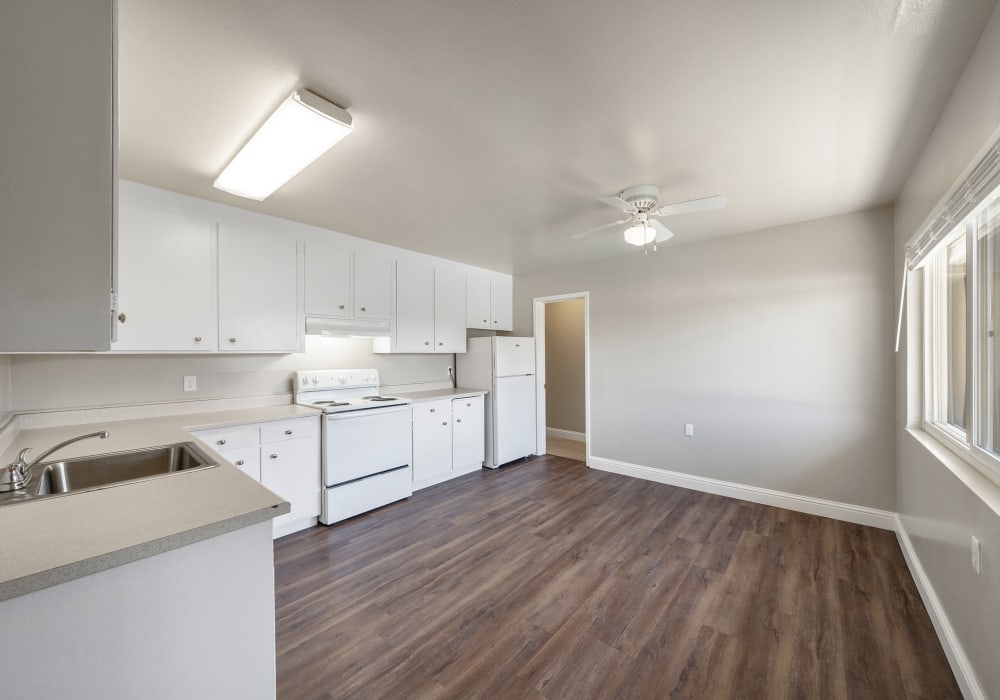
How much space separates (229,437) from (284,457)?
1.29 feet

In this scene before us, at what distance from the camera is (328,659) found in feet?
5.77

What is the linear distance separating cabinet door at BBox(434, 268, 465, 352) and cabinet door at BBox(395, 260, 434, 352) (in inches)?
3.1

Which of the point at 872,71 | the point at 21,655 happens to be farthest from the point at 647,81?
the point at 21,655

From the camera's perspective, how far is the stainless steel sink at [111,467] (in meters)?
1.61

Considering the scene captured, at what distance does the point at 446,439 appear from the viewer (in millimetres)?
4055

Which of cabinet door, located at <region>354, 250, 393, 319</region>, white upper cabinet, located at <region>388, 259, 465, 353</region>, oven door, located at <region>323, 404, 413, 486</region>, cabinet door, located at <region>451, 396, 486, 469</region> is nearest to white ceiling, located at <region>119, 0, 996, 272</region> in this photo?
cabinet door, located at <region>354, 250, 393, 319</region>

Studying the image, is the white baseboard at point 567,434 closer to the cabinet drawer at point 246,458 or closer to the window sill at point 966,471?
the window sill at point 966,471

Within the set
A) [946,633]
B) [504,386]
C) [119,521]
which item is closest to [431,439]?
[504,386]

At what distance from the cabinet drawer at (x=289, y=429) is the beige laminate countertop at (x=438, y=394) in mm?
939

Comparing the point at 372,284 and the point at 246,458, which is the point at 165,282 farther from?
the point at 372,284

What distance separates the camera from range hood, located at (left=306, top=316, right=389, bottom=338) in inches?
128

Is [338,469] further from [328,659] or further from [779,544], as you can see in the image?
[779,544]

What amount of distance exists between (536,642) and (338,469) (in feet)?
6.34

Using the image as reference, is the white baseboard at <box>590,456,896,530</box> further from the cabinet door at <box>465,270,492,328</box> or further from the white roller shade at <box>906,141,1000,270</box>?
the cabinet door at <box>465,270,492,328</box>
